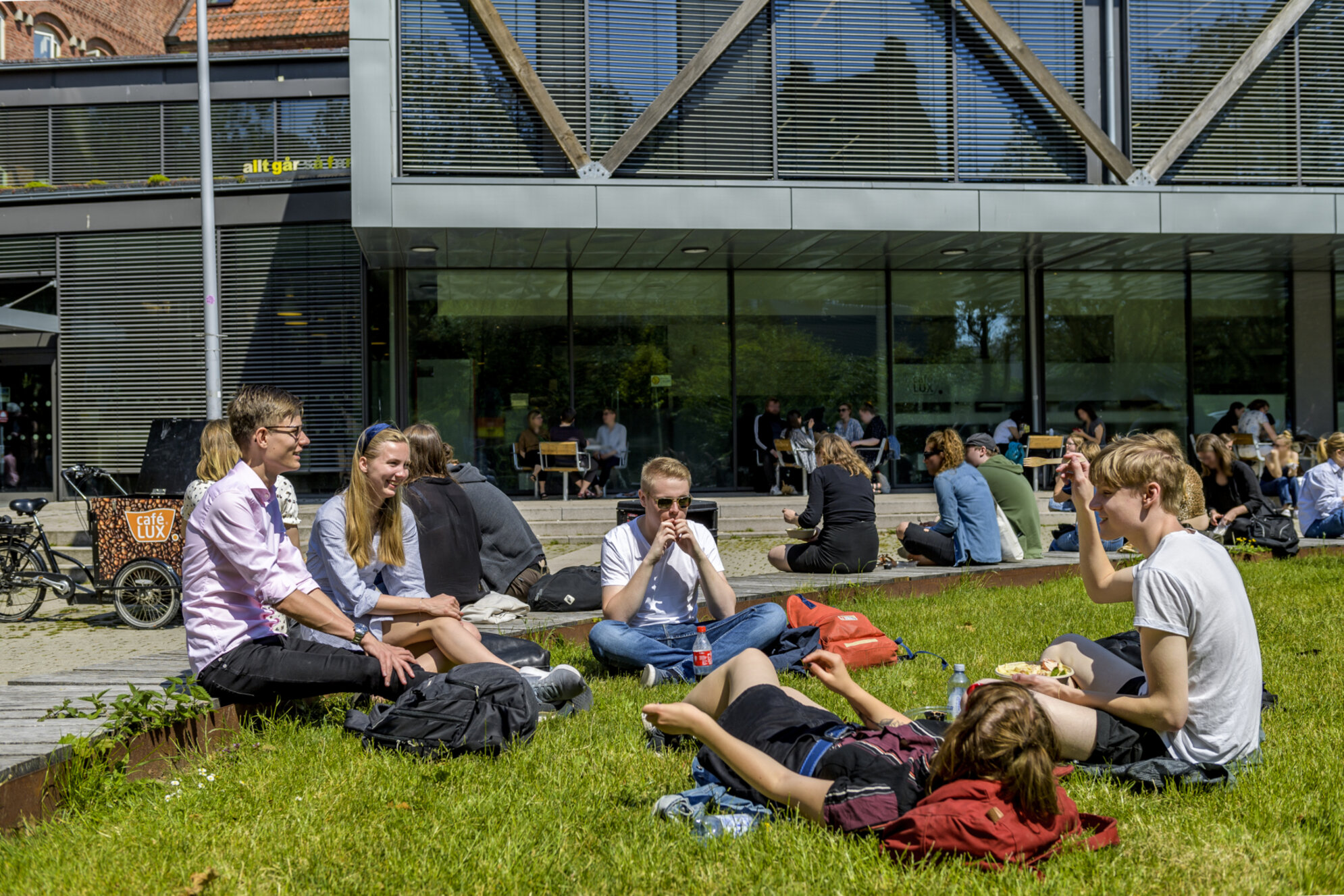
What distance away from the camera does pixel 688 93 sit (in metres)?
15.4

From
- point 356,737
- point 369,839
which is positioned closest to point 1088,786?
point 369,839

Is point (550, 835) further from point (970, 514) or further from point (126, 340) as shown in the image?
point (126, 340)

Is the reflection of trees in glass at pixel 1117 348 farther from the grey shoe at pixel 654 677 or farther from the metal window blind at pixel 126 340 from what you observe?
the grey shoe at pixel 654 677

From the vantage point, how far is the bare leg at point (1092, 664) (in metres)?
4.38

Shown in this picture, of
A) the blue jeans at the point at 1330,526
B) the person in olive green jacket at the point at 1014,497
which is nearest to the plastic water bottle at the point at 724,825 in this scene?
the person in olive green jacket at the point at 1014,497

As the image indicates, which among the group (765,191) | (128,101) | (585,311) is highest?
(128,101)

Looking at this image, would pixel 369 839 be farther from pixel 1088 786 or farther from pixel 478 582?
pixel 478 582

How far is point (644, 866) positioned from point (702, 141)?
13.4 meters

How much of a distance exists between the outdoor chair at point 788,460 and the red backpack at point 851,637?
34.0ft

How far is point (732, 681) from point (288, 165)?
649 inches

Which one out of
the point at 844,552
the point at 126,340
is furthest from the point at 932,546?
the point at 126,340

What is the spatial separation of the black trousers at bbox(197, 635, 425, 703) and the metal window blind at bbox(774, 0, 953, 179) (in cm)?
1237

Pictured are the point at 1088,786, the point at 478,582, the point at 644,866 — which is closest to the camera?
the point at 644,866

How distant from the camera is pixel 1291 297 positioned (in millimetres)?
20484
